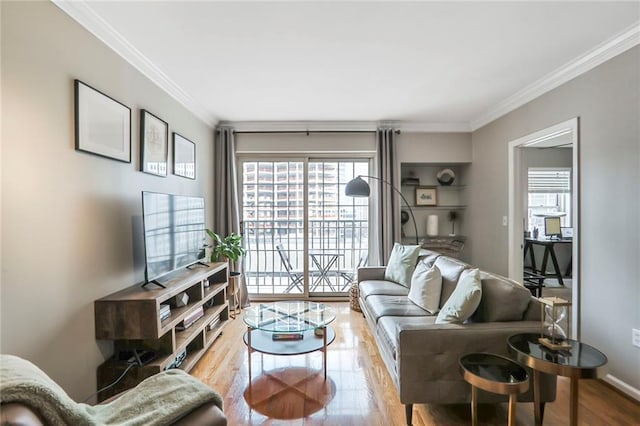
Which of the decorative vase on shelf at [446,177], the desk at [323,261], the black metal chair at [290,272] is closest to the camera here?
the black metal chair at [290,272]

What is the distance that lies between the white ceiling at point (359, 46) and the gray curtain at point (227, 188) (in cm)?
79

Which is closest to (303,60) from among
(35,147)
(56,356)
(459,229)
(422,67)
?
(422,67)

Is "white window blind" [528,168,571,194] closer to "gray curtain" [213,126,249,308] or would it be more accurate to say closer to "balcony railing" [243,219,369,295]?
"balcony railing" [243,219,369,295]

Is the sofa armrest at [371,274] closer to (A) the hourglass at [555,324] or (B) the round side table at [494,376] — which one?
(B) the round side table at [494,376]

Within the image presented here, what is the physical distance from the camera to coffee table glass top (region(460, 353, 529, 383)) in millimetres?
1537

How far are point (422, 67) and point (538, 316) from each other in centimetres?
214

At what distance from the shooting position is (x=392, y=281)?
3447 millimetres

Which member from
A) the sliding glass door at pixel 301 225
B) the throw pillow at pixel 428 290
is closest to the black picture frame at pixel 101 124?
the sliding glass door at pixel 301 225

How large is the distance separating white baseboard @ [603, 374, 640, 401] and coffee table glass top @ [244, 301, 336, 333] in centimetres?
217

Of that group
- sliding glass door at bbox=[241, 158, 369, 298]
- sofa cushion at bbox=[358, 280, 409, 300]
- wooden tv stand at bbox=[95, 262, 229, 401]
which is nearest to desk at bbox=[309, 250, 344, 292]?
sliding glass door at bbox=[241, 158, 369, 298]

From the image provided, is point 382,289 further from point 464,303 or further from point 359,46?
point 359,46

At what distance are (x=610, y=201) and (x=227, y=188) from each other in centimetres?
407

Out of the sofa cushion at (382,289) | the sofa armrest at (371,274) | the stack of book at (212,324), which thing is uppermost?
the sofa armrest at (371,274)

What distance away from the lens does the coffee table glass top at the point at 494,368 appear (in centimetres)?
154
